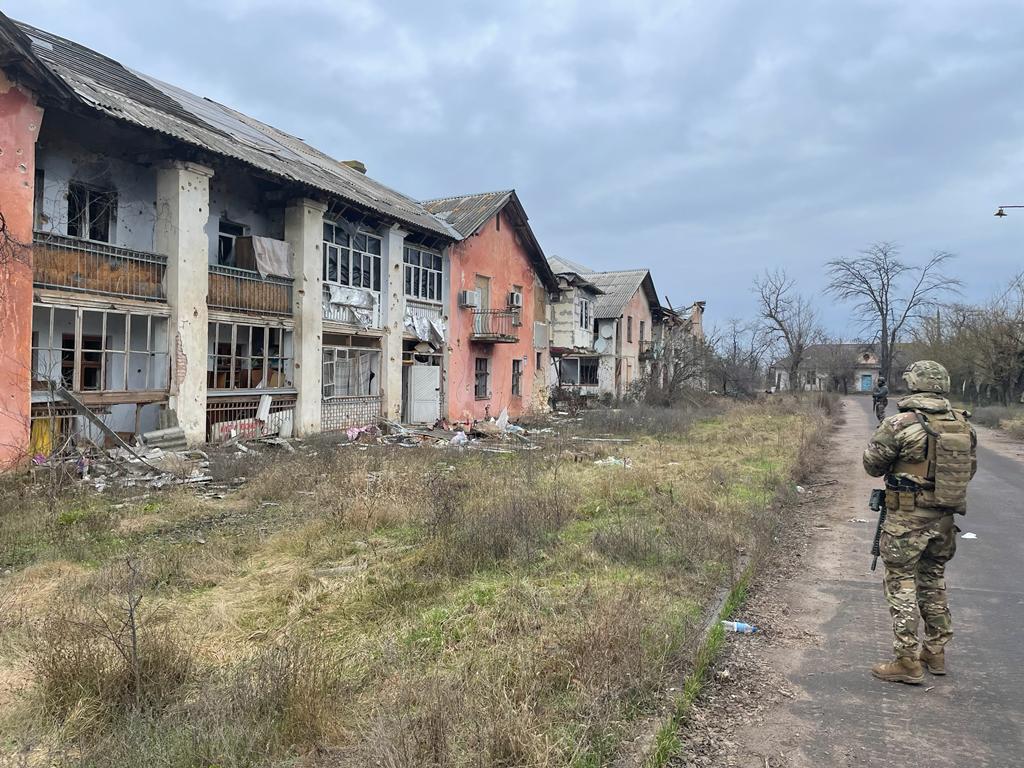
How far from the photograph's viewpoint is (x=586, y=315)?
34.2 metres

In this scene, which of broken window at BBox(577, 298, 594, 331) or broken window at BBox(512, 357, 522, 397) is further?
broken window at BBox(577, 298, 594, 331)

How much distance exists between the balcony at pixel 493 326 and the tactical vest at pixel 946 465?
19486mm

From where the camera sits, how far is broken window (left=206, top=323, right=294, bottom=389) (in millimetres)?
14766

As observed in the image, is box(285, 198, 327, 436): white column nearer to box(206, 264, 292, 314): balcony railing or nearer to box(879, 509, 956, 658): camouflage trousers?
box(206, 264, 292, 314): balcony railing

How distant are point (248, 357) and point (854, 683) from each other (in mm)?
14372

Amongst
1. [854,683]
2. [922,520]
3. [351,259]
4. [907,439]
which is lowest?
[854,683]

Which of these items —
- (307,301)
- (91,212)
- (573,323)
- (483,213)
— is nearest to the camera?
(91,212)

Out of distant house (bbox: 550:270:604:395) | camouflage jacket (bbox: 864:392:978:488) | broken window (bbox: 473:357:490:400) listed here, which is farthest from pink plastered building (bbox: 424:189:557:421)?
camouflage jacket (bbox: 864:392:978:488)

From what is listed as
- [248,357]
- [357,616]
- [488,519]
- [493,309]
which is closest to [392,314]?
[248,357]

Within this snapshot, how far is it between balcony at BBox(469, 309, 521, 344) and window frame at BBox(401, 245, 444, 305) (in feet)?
6.14

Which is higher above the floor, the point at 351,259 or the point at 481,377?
the point at 351,259

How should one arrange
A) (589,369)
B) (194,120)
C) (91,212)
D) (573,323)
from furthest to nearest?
(589,369), (573,323), (194,120), (91,212)

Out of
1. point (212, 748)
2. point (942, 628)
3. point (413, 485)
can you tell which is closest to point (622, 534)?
point (942, 628)

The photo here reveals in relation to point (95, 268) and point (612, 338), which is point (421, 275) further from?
point (612, 338)
